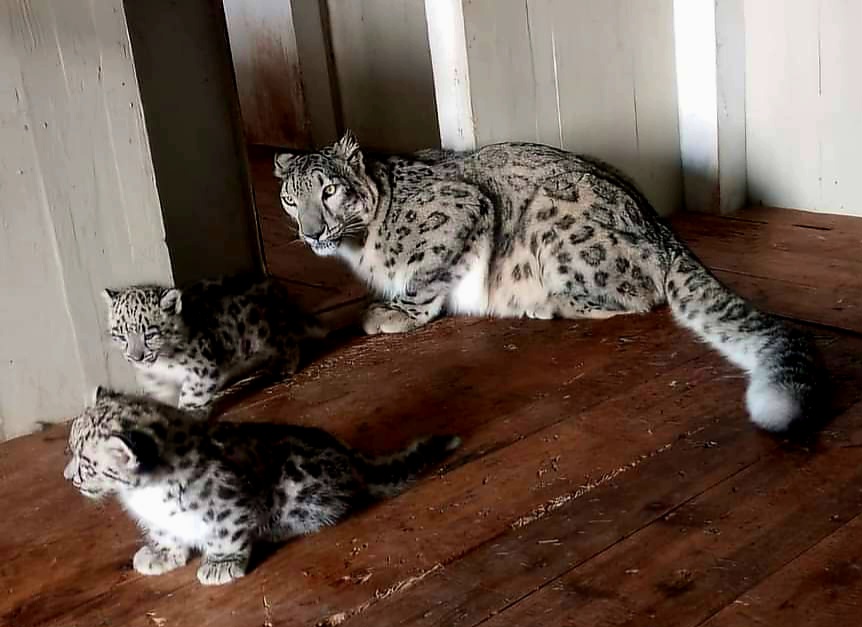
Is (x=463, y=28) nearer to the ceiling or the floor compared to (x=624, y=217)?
nearer to the ceiling

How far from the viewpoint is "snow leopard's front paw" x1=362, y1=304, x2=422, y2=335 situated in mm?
3109

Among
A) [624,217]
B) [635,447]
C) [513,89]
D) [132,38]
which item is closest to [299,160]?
[132,38]

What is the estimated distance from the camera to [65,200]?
8.36 feet

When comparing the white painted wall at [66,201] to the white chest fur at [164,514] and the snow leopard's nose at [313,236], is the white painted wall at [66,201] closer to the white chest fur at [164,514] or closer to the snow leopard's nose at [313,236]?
the snow leopard's nose at [313,236]

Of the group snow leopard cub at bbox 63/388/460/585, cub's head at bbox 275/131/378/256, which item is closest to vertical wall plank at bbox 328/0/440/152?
cub's head at bbox 275/131/378/256

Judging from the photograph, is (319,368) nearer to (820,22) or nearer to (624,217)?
(624,217)

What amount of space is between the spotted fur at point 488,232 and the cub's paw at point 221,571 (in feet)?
4.50

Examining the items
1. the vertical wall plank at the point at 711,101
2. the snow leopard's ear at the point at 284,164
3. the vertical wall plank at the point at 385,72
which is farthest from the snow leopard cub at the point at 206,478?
the vertical wall plank at the point at 385,72

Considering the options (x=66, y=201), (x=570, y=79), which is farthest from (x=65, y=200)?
(x=570, y=79)

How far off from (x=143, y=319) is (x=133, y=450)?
0.85 meters

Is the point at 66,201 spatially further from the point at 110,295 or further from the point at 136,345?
the point at 136,345

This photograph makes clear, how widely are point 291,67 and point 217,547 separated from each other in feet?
15.4

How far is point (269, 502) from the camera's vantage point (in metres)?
1.85

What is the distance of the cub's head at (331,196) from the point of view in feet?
10.1
